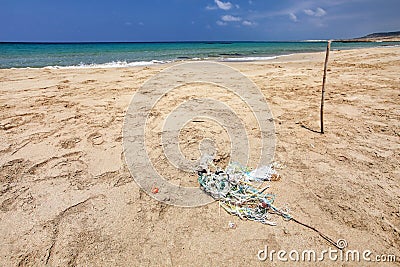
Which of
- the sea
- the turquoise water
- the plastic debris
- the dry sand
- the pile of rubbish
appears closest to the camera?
the dry sand

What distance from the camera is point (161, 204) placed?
225cm

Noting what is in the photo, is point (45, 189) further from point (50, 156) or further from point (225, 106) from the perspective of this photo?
point (225, 106)

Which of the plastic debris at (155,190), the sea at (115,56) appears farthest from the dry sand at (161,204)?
the sea at (115,56)

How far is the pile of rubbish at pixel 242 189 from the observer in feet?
7.05

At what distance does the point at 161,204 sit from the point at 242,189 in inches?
32.6

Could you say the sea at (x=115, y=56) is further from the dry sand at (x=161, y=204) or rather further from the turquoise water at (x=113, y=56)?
the dry sand at (x=161, y=204)

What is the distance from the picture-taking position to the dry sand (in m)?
1.83

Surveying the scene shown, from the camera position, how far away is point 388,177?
2539mm

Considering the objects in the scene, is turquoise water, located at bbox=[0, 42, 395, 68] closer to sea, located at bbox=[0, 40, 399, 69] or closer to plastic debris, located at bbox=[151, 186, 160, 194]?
sea, located at bbox=[0, 40, 399, 69]

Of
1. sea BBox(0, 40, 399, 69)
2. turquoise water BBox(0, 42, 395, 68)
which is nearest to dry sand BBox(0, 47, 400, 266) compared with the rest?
sea BBox(0, 40, 399, 69)

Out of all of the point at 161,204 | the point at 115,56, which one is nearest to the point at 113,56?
the point at 115,56

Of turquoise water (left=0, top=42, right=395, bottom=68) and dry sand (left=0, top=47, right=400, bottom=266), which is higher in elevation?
turquoise water (left=0, top=42, right=395, bottom=68)

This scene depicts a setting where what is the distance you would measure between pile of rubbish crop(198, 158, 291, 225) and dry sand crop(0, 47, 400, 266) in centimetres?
9

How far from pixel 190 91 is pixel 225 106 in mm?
1404
